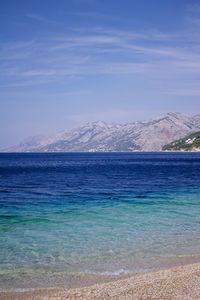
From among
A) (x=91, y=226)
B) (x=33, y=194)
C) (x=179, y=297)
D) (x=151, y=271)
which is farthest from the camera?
(x=33, y=194)

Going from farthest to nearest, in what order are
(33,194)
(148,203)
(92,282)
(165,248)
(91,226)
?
(33,194), (148,203), (91,226), (165,248), (92,282)

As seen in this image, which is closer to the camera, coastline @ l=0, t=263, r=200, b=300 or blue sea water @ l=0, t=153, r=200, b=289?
coastline @ l=0, t=263, r=200, b=300

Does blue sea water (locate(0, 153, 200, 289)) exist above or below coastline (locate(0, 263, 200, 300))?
below

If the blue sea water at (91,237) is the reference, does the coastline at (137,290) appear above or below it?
above

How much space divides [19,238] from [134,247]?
24.2ft

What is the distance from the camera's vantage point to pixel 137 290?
14055mm

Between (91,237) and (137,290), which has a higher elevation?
(137,290)

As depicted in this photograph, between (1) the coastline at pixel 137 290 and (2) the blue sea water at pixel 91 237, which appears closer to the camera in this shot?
(1) the coastline at pixel 137 290

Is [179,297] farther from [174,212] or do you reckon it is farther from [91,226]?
[174,212]

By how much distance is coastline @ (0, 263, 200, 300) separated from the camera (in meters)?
13.5

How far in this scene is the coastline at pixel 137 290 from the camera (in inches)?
531

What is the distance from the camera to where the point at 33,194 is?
48062mm

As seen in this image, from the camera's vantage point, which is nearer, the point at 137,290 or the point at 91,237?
the point at 137,290

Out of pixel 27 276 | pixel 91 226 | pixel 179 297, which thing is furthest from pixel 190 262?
pixel 91 226
